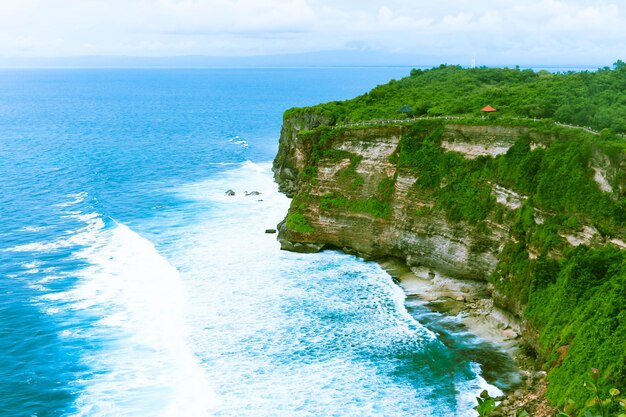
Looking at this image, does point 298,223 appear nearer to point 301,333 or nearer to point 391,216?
point 391,216

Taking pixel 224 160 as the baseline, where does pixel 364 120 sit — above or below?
above

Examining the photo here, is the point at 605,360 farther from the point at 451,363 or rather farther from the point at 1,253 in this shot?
the point at 1,253

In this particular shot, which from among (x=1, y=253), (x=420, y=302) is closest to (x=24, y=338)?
(x=1, y=253)

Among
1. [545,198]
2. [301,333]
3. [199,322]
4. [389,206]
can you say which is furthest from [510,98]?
[199,322]

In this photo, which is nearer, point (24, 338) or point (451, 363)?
point (451, 363)

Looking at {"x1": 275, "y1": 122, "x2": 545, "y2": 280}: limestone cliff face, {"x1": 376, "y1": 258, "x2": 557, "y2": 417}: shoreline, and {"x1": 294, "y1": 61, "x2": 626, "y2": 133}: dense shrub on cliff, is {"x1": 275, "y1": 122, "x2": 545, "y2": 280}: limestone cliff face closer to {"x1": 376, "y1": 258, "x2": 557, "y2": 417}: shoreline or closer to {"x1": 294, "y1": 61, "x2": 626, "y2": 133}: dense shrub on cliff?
{"x1": 376, "y1": 258, "x2": 557, "y2": 417}: shoreline

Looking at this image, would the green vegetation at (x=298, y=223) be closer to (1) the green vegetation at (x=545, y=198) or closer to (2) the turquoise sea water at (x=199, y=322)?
(1) the green vegetation at (x=545, y=198)
